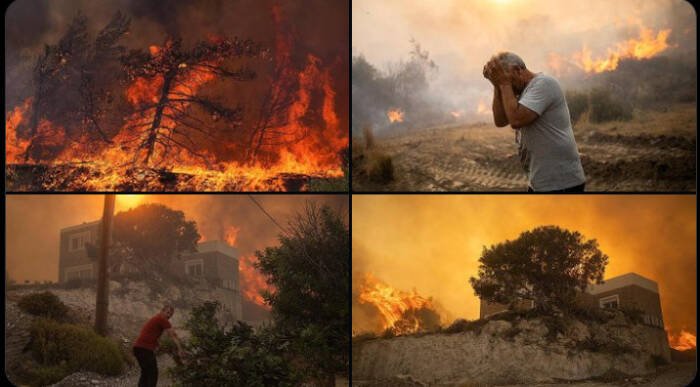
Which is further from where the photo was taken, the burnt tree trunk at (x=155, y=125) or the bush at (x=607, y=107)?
the burnt tree trunk at (x=155, y=125)

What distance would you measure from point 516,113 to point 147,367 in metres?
2.96

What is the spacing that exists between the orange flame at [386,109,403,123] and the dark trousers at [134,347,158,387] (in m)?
2.32

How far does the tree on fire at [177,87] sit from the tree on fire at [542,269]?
2.10 metres

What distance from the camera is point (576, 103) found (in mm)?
4934

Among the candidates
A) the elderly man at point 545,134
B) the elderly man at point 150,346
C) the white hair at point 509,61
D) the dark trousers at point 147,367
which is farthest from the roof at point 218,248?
the white hair at point 509,61

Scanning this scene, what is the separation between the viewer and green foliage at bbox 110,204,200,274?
16.3 ft

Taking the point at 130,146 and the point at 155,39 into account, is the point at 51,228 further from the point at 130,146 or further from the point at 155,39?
the point at 155,39

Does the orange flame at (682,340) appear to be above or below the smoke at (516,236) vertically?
below

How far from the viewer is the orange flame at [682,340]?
190 inches

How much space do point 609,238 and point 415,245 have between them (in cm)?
133

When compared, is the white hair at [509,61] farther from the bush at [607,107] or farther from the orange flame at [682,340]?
the orange flame at [682,340]

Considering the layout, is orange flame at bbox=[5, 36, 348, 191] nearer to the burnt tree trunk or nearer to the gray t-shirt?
the burnt tree trunk

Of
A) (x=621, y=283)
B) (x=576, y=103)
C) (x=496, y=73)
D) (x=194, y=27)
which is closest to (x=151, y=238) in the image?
(x=194, y=27)

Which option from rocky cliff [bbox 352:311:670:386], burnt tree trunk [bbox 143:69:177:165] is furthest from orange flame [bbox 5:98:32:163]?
rocky cliff [bbox 352:311:670:386]
